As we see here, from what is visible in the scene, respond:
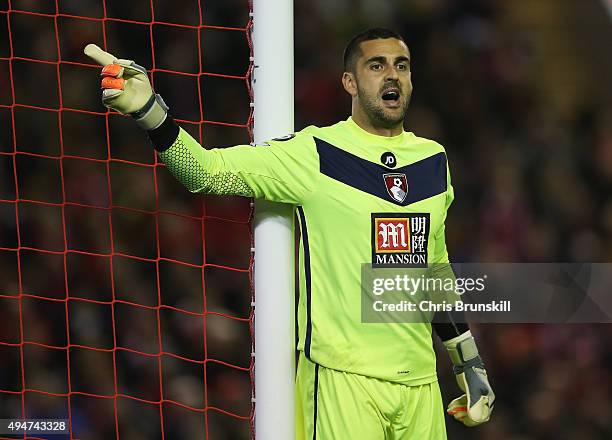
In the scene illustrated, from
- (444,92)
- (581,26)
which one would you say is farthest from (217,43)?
(581,26)

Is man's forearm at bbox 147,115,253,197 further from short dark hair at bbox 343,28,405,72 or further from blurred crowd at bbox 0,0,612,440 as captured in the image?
blurred crowd at bbox 0,0,612,440

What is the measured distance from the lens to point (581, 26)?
22.1ft

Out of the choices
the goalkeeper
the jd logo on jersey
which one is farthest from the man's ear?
the jd logo on jersey

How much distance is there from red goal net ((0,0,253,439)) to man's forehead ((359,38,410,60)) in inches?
62.5

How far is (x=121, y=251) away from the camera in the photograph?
5355mm

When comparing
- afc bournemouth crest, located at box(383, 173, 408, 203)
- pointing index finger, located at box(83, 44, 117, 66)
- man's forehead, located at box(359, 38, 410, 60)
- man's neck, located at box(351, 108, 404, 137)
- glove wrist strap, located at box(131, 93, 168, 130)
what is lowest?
afc bournemouth crest, located at box(383, 173, 408, 203)

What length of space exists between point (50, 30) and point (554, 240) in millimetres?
2637

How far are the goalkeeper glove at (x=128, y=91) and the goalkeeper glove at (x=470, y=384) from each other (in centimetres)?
119

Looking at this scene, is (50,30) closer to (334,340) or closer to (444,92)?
(444,92)

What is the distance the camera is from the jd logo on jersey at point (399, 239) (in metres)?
3.38

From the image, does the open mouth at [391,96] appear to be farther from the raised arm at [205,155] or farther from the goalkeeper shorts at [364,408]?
the goalkeeper shorts at [364,408]

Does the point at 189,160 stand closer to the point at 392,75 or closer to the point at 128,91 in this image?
the point at 128,91

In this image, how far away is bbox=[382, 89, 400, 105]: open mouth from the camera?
3.43 m

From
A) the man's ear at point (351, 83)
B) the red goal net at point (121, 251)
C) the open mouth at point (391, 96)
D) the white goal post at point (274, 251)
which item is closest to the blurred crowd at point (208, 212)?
the red goal net at point (121, 251)
